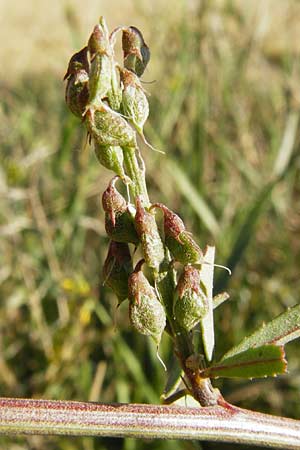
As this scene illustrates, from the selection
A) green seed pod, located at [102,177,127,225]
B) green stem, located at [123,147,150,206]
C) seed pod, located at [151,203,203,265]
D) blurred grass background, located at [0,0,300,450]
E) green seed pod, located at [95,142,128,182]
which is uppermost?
green seed pod, located at [95,142,128,182]

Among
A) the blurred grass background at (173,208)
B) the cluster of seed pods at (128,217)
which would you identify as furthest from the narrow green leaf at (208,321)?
the blurred grass background at (173,208)

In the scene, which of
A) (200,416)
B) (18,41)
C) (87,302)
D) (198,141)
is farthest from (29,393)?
(18,41)

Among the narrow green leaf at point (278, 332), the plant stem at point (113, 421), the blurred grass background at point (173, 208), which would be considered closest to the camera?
the plant stem at point (113, 421)

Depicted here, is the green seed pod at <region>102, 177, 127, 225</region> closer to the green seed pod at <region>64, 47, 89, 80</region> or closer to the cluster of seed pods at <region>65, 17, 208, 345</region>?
the cluster of seed pods at <region>65, 17, 208, 345</region>

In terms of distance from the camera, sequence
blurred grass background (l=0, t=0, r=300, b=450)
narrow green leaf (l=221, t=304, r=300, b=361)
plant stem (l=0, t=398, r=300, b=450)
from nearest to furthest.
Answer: plant stem (l=0, t=398, r=300, b=450)
narrow green leaf (l=221, t=304, r=300, b=361)
blurred grass background (l=0, t=0, r=300, b=450)

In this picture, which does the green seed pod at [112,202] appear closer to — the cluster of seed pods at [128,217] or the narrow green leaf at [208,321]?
the cluster of seed pods at [128,217]

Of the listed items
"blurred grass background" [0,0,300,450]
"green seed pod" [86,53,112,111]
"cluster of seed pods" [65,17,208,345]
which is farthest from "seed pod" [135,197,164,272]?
"blurred grass background" [0,0,300,450]

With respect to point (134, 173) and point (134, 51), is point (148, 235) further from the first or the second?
point (134, 51)
